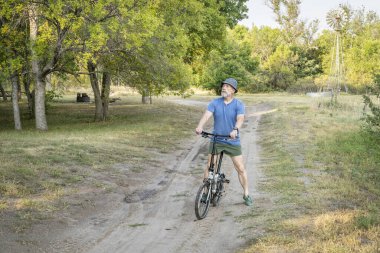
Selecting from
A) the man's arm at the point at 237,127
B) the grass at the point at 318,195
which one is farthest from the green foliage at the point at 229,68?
the man's arm at the point at 237,127

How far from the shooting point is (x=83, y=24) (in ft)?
54.2

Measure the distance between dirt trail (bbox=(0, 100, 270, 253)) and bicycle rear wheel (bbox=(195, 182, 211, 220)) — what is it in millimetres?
130

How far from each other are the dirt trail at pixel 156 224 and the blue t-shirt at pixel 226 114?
1421mm

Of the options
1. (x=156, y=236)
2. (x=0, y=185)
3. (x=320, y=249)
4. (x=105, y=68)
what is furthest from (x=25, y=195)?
(x=105, y=68)

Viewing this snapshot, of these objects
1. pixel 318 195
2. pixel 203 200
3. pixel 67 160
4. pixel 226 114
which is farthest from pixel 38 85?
pixel 318 195

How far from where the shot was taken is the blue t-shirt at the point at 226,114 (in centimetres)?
751

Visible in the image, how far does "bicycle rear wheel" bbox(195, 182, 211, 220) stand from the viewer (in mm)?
7207

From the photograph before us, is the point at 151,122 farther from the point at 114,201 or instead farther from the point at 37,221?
the point at 37,221

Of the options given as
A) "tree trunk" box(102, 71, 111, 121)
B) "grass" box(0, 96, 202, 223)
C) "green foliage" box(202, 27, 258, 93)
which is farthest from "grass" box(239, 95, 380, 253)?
"green foliage" box(202, 27, 258, 93)

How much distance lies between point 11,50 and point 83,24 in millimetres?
4065

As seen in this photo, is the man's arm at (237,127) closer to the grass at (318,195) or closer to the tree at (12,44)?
the grass at (318,195)

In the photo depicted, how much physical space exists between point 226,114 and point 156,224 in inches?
84.4

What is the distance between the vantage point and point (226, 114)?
7.53 metres

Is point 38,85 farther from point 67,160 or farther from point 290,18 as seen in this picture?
point 290,18
